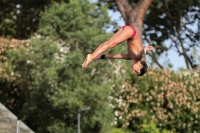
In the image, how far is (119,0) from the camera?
22.2 metres

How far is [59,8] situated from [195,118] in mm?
7619

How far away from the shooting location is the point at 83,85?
2331 cm

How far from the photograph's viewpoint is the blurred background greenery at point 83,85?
23.2m

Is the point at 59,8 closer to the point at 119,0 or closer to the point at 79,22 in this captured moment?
the point at 79,22

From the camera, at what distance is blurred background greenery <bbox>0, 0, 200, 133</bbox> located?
23188 millimetres

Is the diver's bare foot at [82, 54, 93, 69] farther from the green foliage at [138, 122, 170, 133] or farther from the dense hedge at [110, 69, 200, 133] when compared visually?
the dense hedge at [110, 69, 200, 133]

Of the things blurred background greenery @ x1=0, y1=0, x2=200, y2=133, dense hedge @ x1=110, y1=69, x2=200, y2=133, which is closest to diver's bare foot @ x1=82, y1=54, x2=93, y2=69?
blurred background greenery @ x1=0, y1=0, x2=200, y2=133

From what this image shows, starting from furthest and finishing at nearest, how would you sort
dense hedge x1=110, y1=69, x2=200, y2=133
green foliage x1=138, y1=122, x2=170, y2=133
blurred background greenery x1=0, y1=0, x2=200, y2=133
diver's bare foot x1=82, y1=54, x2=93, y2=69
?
dense hedge x1=110, y1=69, x2=200, y2=133 → green foliage x1=138, y1=122, x2=170, y2=133 → blurred background greenery x1=0, y1=0, x2=200, y2=133 → diver's bare foot x1=82, y1=54, x2=93, y2=69

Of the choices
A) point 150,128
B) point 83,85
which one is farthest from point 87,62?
point 150,128

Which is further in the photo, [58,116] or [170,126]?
[170,126]

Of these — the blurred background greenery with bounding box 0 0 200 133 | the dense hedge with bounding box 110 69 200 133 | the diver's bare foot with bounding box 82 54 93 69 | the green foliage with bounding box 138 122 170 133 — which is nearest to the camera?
the diver's bare foot with bounding box 82 54 93 69

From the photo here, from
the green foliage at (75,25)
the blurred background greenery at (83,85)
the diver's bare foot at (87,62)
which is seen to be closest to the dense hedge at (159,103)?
the blurred background greenery at (83,85)

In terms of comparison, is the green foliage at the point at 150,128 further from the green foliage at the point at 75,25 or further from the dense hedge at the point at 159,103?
the green foliage at the point at 75,25

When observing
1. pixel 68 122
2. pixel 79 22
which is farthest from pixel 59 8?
pixel 68 122
